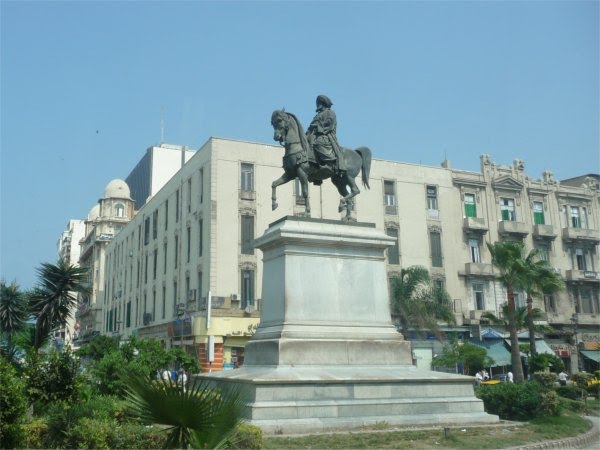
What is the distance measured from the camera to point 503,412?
50.4 feet

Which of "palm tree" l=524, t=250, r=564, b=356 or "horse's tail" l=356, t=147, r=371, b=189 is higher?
"horse's tail" l=356, t=147, r=371, b=189

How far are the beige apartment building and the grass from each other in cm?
2835

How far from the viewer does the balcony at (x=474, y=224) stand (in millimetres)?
49750

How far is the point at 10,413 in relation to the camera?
7.91m

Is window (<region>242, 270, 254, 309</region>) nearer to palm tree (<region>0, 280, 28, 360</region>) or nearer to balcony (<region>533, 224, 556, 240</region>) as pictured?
palm tree (<region>0, 280, 28, 360</region>)

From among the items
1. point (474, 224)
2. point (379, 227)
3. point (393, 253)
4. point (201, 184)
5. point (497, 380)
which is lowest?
point (497, 380)

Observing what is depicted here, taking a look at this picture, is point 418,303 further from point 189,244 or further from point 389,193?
point 189,244

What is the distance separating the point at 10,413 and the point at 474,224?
45481 millimetres

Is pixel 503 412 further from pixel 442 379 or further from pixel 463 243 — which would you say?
pixel 463 243

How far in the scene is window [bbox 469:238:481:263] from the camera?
1983 inches

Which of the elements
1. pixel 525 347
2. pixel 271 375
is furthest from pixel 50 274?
pixel 525 347

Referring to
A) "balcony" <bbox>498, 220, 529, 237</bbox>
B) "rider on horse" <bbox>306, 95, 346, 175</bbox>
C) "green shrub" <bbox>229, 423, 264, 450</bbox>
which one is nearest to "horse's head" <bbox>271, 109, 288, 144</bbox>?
"rider on horse" <bbox>306, 95, 346, 175</bbox>

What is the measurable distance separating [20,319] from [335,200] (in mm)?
25384

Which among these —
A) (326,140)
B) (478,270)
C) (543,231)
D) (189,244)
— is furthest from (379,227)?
(326,140)
